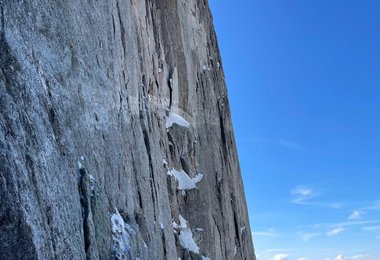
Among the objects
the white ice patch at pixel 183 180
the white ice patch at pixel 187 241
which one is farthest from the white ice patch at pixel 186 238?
the white ice patch at pixel 183 180

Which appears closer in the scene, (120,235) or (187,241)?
(120,235)

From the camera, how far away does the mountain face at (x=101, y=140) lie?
28.1 ft

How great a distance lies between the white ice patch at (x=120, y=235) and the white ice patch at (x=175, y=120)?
14931 mm

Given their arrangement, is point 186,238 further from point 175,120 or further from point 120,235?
point 120,235

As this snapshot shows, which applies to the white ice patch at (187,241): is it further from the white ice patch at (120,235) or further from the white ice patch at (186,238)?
the white ice patch at (120,235)

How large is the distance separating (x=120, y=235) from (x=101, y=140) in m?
3.10

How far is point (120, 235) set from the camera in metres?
13.5

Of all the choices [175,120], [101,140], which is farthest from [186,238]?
[101,140]

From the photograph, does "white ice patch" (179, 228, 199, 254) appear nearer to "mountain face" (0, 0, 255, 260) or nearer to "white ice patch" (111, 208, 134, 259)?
"mountain face" (0, 0, 255, 260)

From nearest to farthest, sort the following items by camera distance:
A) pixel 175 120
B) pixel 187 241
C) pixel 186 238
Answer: pixel 187 241 → pixel 186 238 → pixel 175 120

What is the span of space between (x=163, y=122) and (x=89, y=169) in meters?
15.4

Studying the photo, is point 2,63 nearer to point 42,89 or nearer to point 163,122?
point 42,89

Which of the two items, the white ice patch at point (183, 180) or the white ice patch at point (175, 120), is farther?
the white ice patch at point (175, 120)

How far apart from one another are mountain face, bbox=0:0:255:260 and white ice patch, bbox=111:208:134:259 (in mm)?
45
